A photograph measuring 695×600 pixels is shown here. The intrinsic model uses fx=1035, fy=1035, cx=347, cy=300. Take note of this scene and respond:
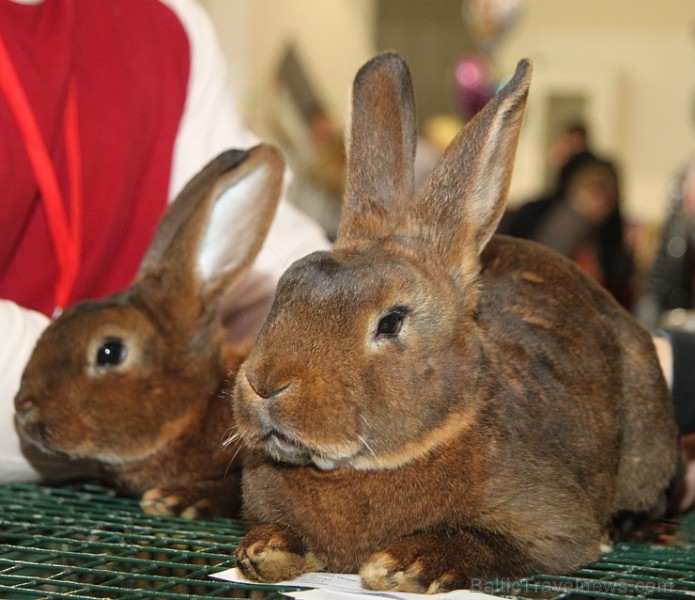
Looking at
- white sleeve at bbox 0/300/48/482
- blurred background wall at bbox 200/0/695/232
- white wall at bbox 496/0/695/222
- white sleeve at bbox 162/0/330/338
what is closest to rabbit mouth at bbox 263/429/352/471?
white sleeve at bbox 0/300/48/482

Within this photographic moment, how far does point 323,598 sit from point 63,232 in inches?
40.9

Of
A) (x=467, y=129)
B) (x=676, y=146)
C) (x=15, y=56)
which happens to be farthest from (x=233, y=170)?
(x=676, y=146)

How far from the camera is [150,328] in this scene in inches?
64.9

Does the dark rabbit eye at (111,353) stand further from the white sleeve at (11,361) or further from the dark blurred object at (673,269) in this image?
the dark blurred object at (673,269)

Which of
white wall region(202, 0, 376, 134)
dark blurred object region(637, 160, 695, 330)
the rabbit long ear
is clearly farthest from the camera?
white wall region(202, 0, 376, 134)

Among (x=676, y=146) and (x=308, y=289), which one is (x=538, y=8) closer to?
(x=676, y=146)

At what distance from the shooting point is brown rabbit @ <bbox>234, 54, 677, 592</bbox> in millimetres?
1110

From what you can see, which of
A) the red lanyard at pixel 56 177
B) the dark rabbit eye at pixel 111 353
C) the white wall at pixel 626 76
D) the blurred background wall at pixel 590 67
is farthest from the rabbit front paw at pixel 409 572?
the white wall at pixel 626 76

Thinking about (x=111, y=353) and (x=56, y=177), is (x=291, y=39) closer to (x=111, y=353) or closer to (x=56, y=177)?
(x=56, y=177)

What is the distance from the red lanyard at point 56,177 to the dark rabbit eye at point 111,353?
1.11ft

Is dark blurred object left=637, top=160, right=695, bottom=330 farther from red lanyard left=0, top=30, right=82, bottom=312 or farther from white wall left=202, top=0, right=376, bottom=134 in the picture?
red lanyard left=0, top=30, right=82, bottom=312

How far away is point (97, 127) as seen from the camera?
1979 mm

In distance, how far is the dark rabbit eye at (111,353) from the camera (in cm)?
161

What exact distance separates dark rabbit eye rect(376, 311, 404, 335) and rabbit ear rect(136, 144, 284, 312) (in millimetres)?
628
